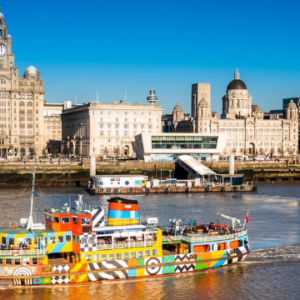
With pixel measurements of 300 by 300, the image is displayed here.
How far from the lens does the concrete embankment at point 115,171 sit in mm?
104500

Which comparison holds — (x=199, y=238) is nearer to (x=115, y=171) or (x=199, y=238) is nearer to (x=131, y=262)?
(x=131, y=262)

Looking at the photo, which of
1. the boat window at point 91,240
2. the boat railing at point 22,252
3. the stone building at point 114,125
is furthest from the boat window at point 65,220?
the stone building at point 114,125

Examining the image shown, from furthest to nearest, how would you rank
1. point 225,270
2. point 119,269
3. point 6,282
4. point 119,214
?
point 119,214
point 225,270
point 119,269
point 6,282

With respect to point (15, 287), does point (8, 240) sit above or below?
above

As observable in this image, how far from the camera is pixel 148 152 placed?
11962cm

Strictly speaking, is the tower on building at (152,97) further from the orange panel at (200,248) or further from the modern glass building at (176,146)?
the orange panel at (200,248)

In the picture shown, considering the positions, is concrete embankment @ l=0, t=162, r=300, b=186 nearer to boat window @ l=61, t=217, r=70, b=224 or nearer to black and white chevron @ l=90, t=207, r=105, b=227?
black and white chevron @ l=90, t=207, r=105, b=227

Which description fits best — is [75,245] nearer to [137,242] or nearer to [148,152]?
[137,242]

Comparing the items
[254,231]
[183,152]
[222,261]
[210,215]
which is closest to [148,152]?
[183,152]

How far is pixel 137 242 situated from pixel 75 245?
3850 millimetres

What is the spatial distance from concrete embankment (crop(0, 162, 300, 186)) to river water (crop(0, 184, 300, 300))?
1253 inches

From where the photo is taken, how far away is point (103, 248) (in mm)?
36750

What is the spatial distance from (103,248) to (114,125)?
11979 centimetres

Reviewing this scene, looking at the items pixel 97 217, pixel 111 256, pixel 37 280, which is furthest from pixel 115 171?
pixel 37 280
